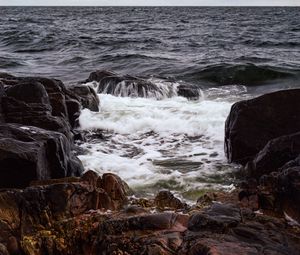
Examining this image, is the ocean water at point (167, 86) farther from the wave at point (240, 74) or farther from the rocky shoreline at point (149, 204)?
the rocky shoreline at point (149, 204)

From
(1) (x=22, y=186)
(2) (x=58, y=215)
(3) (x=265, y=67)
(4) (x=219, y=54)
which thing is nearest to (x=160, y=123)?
(1) (x=22, y=186)

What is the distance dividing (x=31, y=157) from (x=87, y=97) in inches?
223

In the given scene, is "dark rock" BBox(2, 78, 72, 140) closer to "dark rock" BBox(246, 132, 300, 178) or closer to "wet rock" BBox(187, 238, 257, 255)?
"dark rock" BBox(246, 132, 300, 178)

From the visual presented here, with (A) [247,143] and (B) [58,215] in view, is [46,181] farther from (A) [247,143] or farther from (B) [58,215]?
(A) [247,143]

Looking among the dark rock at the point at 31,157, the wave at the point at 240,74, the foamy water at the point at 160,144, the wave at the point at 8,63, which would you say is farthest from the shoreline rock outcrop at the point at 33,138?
the wave at the point at 8,63

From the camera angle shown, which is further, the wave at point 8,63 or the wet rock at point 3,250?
the wave at point 8,63

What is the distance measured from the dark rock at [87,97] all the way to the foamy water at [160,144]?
9.0 inches

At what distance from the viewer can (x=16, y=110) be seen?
24.2 feet

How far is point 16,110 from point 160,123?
3.07m

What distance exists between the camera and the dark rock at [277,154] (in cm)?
592

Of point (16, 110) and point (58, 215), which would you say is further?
point (16, 110)

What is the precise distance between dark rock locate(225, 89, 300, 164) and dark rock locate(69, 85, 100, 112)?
14.2 ft

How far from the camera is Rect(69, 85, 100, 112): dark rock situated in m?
10.6

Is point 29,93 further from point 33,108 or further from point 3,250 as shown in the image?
point 3,250
